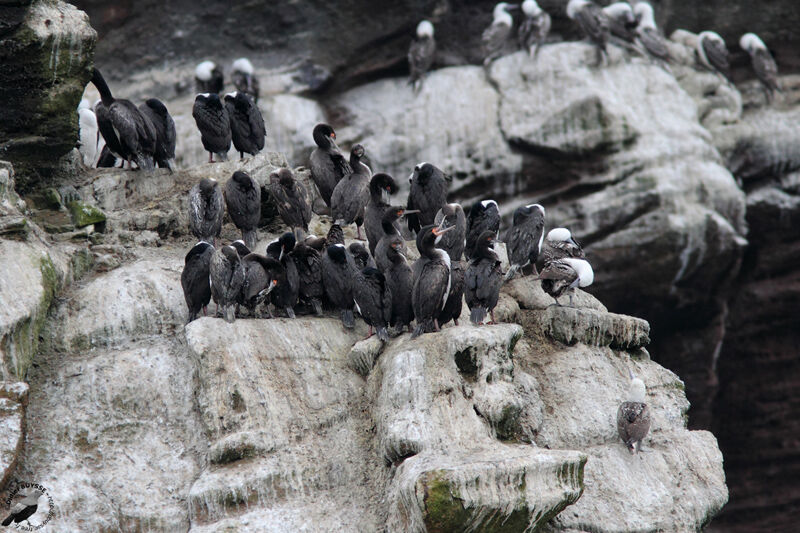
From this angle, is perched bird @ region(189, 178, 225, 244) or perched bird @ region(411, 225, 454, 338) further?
perched bird @ region(189, 178, 225, 244)

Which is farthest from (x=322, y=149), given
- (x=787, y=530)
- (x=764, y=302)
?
(x=787, y=530)

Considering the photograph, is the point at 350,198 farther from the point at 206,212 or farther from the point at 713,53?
the point at 713,53

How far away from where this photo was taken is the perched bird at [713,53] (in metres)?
19.4

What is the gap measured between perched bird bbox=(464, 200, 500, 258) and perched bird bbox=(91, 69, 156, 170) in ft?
13.6

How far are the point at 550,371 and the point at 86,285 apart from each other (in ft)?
16.2

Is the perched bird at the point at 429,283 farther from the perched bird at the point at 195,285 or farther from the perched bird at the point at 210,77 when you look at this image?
the perched bird at the point at 210,77

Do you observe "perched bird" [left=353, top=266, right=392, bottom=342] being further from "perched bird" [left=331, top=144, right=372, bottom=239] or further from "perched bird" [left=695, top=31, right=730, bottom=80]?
"perched bird" [left=695, top=31, right=730, bottom=80]

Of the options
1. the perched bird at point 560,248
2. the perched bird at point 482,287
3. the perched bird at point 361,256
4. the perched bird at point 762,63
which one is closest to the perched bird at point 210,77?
the perched bird at point 361,256

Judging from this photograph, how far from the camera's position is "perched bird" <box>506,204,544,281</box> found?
10.8 metres

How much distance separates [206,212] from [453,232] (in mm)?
2834

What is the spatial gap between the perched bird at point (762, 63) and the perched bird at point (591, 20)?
3.17 meters

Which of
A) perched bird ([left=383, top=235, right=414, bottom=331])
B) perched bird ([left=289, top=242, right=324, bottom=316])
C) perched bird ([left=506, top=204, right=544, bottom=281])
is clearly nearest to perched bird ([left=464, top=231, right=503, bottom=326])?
perched bird ([left=383, top=235, right=414, bottom=331])

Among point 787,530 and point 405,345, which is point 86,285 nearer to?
point 405,345

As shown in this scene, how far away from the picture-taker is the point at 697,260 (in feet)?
60.5
